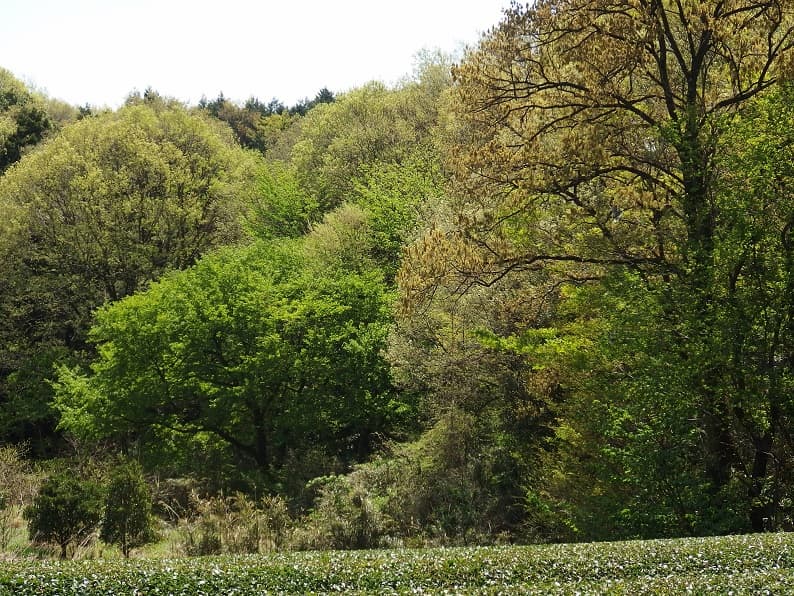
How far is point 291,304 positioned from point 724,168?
528 inches

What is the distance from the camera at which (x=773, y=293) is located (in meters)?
11.0

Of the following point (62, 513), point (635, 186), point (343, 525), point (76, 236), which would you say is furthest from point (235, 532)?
point (76, 236)

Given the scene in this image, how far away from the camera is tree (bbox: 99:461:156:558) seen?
47.8ft

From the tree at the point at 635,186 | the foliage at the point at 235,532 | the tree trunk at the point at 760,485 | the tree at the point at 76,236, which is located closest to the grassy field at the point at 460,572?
the tree trunk at the point at 760,485

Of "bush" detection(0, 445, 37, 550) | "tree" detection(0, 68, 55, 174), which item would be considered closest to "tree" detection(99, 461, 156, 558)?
"bush" detection(0, 445, 37, 550)

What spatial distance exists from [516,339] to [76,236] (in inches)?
945

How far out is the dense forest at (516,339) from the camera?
1156cm

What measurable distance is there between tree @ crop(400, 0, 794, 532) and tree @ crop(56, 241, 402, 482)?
8.91m

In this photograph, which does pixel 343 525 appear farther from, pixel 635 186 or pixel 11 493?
pixel 11 493

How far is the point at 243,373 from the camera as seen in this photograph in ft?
72.7

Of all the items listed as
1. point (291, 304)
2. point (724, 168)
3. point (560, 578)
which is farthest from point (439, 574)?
point (291, 304)

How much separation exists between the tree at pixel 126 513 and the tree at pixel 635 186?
6.63 metres

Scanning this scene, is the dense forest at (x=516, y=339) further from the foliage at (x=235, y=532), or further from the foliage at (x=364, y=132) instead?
the foliage at (x=364, y=132)

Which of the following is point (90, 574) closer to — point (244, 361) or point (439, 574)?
point (439, 574)
